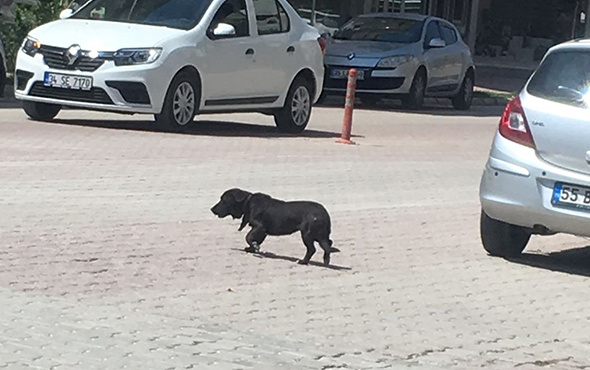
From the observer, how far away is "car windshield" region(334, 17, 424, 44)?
81.4 ft

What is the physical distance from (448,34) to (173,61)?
38.6 ft

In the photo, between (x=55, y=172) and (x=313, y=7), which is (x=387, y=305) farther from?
(x=313, y=7)

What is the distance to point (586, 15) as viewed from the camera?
48531mm

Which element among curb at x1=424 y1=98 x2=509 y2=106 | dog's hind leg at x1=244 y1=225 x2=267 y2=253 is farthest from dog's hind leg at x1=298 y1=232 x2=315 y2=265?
curb at x1=424 y1=98 x2=509 y2=106

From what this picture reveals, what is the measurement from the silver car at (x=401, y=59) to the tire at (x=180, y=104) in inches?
308

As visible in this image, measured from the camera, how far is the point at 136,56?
15.2 metres

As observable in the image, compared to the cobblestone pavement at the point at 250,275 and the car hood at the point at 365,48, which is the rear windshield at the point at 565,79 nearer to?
the cobblestone pavement at the point at 250,275

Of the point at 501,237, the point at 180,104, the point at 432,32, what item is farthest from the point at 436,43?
the point at 501,237

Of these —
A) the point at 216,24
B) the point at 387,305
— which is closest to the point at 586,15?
the point at 216,24

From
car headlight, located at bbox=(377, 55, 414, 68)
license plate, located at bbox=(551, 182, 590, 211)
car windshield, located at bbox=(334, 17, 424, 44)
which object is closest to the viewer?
license plate, located at bbox=(551, 182, 590, 211)

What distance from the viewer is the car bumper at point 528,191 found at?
8711 millimetres

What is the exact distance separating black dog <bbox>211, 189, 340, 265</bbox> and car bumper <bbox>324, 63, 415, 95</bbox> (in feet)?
49.7

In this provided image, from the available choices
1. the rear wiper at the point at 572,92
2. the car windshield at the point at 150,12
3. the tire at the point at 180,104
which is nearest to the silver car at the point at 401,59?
the car windshield at the point at 150,12

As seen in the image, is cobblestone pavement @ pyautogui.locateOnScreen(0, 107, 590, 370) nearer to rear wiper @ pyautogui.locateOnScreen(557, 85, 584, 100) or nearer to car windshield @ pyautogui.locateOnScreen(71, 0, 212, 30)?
rear wiper @ pyautogui.locateOnScreen(557, 85, 584, 100)
